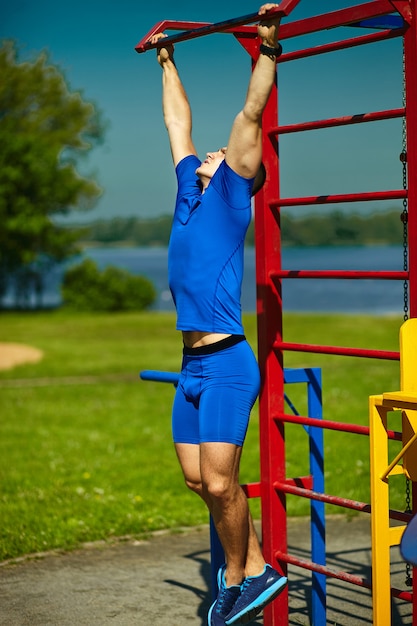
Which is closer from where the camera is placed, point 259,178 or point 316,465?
point 259,178

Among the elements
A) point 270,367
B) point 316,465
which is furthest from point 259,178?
point 316,465

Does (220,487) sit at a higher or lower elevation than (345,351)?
lower

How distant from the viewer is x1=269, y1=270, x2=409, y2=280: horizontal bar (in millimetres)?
3825

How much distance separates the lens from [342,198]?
404 centimetres

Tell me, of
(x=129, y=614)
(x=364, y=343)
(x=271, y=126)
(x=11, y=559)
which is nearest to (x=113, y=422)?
(x=11, y=559)

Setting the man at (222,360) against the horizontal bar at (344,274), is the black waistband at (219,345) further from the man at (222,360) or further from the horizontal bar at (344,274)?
the horizontal bar at (344,274)

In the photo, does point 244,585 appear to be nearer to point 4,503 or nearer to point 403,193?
point 403,193

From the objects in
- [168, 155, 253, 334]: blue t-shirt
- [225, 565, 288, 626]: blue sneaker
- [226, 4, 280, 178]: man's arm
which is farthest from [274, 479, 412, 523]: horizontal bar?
[226, 4, 280, 178]: man's arm

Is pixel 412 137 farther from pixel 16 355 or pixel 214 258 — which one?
pixel 16 355

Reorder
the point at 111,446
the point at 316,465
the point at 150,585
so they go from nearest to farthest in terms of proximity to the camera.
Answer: the point at 316,465 → the point at 150,585 → the point at 111,446

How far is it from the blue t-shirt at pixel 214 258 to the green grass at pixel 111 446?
9.17ft

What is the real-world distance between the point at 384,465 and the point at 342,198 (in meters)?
1.11

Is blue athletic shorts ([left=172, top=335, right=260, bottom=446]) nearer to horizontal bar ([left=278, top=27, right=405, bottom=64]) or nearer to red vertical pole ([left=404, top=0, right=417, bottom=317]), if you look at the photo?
red vertical pole ([left=404, top=0, right=417, bottom=317])

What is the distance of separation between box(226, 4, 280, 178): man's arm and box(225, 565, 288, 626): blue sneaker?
61.5 inches
